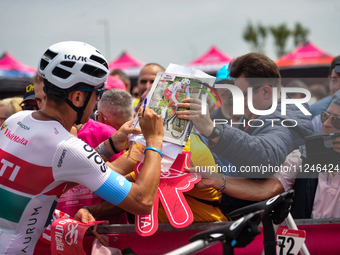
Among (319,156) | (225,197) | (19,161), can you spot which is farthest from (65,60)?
(319,156)

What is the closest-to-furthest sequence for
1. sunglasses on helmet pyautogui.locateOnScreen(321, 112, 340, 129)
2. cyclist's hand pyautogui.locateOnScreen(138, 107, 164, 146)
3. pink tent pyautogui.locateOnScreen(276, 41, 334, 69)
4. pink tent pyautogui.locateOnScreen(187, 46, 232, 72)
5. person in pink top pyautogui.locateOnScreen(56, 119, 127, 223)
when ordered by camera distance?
cyclist's hand pyautogui.locateOnScreen(138, 107, 164, 146) → sunglasses on helmet pyautogui.locateOnScreen(321, 112, 340, 129) → person in pink top pyautogui.locateOnScreen(56, 119, 127, 223) → pink tent pyautogui.locateOnScreen(276, 41, 334, 69) → pink tent pyautogui.locateOnScreen(187, 46, 232, 72)

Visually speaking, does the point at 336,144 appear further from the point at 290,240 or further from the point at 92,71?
the point at 92,71

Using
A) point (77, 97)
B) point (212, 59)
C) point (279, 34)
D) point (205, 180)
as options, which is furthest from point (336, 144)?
point (279, 34)

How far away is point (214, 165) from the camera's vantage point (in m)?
2.34

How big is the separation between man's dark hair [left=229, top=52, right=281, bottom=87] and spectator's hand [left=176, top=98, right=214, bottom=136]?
1.90ft

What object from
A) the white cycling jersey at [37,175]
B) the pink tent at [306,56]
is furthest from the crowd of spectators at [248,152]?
the pink tent at [306,56]

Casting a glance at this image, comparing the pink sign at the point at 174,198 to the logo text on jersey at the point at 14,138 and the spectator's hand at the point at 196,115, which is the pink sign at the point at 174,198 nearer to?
the spectator's hand at the point at 196,115

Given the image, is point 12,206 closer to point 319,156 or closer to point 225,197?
point 225,197

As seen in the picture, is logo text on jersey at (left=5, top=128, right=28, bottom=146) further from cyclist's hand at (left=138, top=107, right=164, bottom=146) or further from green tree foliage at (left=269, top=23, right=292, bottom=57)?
green tree foliage at (left=269, top=23, right=292, bottom=57)

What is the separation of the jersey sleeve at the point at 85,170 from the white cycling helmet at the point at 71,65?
1.09ft

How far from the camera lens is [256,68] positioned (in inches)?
97.2

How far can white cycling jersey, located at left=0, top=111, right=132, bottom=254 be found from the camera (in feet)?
5.56

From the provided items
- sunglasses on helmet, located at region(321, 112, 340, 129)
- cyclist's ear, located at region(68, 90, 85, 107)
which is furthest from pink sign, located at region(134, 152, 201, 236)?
sunglasses on helmet, located at region(321, 112, 340, 129)

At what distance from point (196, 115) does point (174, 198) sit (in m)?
0.54
